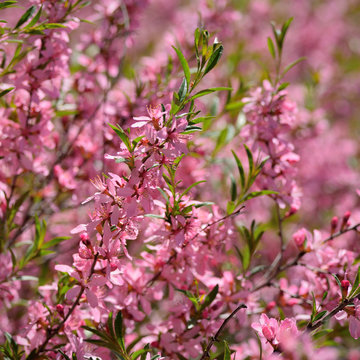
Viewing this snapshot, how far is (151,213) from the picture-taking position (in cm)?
105

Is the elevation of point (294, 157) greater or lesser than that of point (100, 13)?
lesser

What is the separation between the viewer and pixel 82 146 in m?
1.53

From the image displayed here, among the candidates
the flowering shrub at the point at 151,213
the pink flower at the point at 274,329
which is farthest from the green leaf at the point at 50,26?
the pink flower at the point at 274,329

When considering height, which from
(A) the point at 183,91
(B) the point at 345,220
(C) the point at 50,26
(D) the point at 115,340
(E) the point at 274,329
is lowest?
(E) the point at 274,329

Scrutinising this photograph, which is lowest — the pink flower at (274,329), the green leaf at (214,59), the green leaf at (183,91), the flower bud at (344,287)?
the pink flower at (274,329)

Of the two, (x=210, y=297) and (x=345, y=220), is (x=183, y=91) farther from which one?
(x=345, y=220)

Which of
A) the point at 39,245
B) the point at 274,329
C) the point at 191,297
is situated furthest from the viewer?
the point at 39,245

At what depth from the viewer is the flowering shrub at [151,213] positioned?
0.92 m

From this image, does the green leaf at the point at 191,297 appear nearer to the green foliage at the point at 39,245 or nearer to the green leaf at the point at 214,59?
the green foliage at the point at 39,245

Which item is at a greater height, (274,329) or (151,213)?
(151,213)

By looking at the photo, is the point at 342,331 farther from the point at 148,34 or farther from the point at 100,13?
the point at 148,34

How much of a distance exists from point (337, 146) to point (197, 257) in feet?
6.46

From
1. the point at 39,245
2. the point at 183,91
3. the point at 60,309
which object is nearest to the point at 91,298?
the point at 60,309

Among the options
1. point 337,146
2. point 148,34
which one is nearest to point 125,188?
point 337,146
